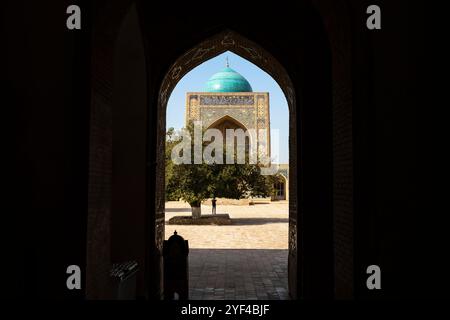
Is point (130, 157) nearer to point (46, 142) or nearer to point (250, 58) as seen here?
point (46, 142)

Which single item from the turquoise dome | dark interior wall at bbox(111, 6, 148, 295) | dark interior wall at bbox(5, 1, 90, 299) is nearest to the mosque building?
the turquoise dome

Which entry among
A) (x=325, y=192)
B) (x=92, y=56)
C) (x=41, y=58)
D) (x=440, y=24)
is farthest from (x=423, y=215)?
(x=41, y=58)

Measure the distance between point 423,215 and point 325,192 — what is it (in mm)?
2224

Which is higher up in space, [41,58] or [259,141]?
[259,141]

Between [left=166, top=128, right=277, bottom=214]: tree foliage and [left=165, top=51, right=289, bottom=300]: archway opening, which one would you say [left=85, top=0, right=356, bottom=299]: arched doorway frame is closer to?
[left=165, top=51, right=289, bottom=300]: archway opening

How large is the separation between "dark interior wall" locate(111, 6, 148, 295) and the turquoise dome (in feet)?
78.6

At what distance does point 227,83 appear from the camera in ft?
96.0

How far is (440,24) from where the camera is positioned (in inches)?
105

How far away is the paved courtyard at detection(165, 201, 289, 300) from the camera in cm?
589

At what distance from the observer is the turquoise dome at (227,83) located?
29094 millimetres

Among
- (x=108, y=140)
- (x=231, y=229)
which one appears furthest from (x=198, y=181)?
(x=108, y=140)

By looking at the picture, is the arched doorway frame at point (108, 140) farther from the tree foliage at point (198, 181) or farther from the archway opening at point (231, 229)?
the tree foliage at point (198, 181)

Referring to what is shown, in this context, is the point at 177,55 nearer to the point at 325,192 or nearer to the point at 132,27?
the point at 132,27

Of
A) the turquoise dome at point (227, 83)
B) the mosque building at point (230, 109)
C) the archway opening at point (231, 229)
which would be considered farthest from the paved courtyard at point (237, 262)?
the turquoise dome at point (227, 83)
